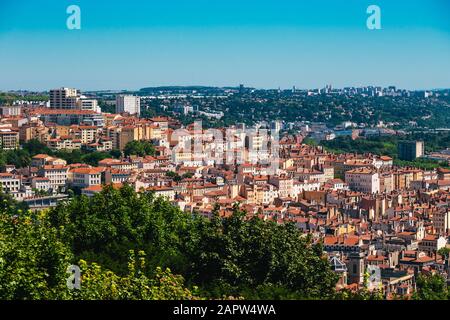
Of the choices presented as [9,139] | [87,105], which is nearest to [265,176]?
[9,139]

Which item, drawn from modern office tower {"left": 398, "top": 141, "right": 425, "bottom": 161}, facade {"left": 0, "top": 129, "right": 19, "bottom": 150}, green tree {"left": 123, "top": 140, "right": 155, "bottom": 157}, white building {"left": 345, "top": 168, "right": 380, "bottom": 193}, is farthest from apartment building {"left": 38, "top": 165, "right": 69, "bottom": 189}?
modern office tower {"left": 398, "top": 141, "right": 425, "bottom": 161}

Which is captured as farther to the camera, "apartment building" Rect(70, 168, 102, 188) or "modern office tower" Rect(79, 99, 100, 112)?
"modern office tower" Rect(79, 99, 100, 112)

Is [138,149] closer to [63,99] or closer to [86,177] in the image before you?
[86,177]

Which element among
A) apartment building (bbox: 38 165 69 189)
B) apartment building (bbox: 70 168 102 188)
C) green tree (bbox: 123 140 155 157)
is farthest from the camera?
green tree (bbox: 123 140 155 157)

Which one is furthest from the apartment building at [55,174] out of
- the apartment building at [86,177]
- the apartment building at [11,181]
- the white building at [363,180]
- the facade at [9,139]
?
the white building at [363,180]

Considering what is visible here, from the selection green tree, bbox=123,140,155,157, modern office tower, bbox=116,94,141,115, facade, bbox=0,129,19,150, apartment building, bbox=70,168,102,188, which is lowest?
apartment building, bbox=70,168,102,188

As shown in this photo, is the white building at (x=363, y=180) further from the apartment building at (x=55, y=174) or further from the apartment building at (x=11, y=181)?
the apartment building at (x=11, y=181)

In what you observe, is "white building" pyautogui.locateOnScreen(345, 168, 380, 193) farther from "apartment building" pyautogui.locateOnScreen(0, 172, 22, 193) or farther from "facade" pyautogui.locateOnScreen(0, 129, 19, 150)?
"facade" pyautogui.locateOnScreen(0, 129, 19, 150)

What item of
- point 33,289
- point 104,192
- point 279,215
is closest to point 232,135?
point 279,215
